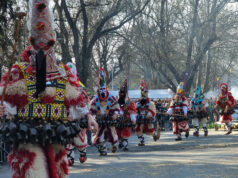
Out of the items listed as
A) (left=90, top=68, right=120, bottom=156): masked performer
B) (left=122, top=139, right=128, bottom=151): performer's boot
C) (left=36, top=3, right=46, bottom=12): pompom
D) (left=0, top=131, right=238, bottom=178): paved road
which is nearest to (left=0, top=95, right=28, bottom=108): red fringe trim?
(left=36, top=3, right=46, bottom=12): pompom

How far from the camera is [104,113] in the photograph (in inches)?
482

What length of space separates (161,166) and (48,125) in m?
4.24

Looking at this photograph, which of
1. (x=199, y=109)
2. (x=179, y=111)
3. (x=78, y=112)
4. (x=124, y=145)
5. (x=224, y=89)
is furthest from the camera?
(x=199, y=109)

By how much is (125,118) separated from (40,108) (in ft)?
29.0

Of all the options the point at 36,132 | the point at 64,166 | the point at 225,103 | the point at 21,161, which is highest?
the point at 225,103

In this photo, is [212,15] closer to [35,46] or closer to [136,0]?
[136,0]

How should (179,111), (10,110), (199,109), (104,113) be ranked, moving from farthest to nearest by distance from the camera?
(199,109) → (179,111) → (104,113) → (10,110)

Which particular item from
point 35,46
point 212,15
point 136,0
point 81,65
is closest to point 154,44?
point 212,15

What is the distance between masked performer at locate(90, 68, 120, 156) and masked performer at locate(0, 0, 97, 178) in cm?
614

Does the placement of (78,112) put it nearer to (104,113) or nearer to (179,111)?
(104,113)

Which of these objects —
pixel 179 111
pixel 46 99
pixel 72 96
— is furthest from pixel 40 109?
pixel 179 111

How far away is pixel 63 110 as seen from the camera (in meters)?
5.66

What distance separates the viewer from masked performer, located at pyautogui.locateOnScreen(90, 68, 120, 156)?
12.1 meters

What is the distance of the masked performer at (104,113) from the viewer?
12.1 meters
